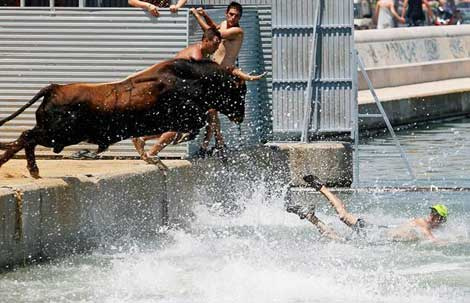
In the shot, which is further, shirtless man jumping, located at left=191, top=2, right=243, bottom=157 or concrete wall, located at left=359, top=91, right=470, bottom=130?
concrete wall, located at left=359, top=91, right=470, bottom=130

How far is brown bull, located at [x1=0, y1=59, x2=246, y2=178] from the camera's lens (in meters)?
13.8

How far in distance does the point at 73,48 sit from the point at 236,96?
2970 mm

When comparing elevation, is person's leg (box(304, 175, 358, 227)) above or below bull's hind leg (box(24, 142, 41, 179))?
below

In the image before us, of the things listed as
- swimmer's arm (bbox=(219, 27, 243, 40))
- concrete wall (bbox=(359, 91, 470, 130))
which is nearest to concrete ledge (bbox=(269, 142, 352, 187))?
swimmer's arm (bbox=(219, 27, 243, 40))

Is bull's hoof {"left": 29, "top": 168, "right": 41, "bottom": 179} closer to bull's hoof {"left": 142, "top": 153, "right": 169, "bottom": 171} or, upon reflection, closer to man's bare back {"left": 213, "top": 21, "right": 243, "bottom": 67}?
bull's hoof {"left": 142, "top": 153, "right": 169, "bottom": 171}

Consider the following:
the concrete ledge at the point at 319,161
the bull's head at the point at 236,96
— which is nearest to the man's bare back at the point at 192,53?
the bull's head at the point at 236,96

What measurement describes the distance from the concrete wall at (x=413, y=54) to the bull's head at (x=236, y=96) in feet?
47.2

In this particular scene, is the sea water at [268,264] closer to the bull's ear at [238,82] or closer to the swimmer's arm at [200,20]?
the bull's ear at [238,82]

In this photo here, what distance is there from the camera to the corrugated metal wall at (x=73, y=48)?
1638 cm

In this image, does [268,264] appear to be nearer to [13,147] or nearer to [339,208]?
[339,208]

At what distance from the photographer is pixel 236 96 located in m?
14.2

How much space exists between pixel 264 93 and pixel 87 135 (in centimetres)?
529

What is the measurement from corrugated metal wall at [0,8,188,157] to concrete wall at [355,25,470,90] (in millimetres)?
12550

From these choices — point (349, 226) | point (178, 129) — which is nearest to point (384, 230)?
point (349, 226)
